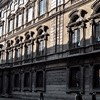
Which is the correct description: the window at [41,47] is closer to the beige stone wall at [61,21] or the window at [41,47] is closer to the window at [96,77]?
the beige stone wall at [61,21]

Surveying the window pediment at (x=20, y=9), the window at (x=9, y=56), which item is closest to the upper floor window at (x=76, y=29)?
the window pediment at (x=20, y=9)

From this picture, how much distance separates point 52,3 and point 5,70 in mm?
17065

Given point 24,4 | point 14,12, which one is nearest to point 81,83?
point 24,4

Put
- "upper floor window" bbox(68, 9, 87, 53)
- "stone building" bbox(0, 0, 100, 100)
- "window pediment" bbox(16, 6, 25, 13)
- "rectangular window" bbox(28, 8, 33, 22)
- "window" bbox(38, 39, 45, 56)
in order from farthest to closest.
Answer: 1. "window pediment" bbox(16, 6, 25, 13)
2. "rectangular window" bbox(28, 8, 33, 22)
3. "window" bbox(38, 39, 45, 56)
4. "upper floor window" bbox(68, 9, 87, 53)
5. "stone building" bbox(0, 0, 100, 100)

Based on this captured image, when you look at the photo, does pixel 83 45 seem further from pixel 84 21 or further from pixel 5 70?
pixel 5 70

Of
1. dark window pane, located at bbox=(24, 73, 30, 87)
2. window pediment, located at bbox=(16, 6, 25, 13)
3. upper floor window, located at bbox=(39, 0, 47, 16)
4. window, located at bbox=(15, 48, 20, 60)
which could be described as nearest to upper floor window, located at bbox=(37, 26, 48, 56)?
upper floor window, located at bbox=(39, 0, 47, 16)

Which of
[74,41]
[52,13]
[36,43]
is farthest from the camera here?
[36,43]

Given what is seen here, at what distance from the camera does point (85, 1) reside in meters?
34.8

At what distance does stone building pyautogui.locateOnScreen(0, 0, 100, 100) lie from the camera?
3338cm

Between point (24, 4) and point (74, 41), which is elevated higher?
point (24, 4)

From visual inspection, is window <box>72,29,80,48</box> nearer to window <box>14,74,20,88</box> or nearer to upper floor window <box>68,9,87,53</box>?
upper floor window <box>68,9,87,53</box>

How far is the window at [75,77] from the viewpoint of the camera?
34.9 m

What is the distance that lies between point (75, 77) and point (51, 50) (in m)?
6.33

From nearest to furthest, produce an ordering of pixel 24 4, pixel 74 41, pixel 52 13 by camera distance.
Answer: pixel 74 41 → pixel 52 13 → pixel 24 4
